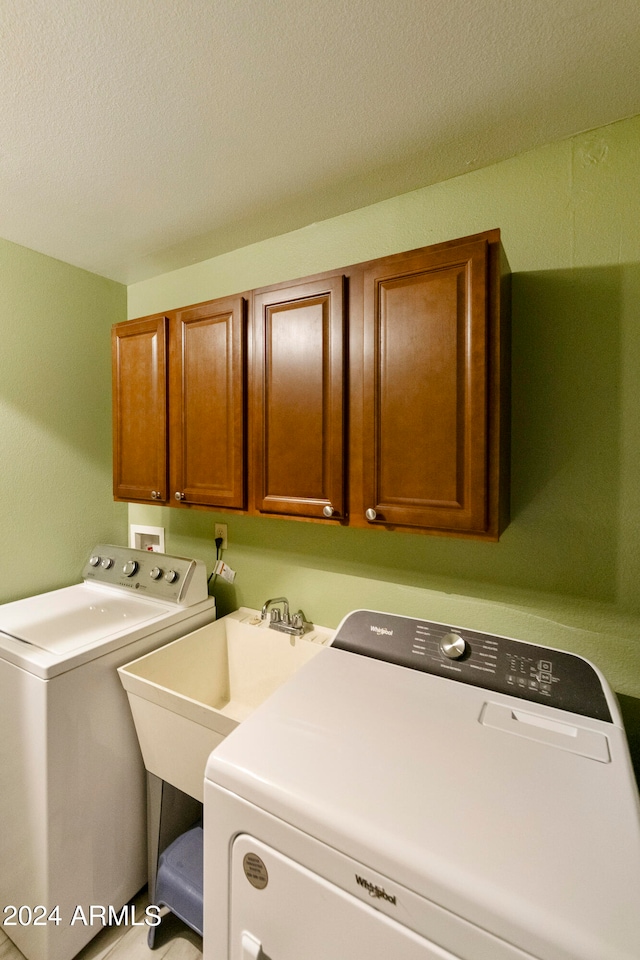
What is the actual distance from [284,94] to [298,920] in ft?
5.73

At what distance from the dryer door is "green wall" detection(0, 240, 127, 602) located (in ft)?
5.10

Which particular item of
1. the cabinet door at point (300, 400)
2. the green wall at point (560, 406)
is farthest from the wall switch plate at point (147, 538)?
the green wall at point (560, 406)

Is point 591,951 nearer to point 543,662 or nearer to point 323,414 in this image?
point 543,662

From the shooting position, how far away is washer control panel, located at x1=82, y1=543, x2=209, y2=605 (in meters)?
1.72

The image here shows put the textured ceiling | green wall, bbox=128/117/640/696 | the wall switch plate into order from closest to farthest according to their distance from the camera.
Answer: the textured ceiling < green wall, bbox=128/117/640/696 < the wall switch plate

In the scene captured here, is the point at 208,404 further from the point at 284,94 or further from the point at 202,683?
the point at 202,683

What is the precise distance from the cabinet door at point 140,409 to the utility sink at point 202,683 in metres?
0.60

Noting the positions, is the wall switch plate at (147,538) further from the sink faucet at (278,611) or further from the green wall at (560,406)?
the green wall at (560,406)

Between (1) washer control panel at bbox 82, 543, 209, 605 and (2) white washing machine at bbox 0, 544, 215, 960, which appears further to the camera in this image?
(1) washer control panel at bbox 82, 543, 209, 605

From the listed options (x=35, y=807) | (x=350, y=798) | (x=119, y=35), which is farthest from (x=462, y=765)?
(x=119, y=35)

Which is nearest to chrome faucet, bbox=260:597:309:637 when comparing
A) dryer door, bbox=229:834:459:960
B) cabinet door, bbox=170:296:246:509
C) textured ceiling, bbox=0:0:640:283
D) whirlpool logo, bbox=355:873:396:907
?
cabinet door, bbox=170:296:246:509

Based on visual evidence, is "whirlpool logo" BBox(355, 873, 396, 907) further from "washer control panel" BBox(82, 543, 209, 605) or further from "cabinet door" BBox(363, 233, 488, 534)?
"washer control panel" BBox(82, 543, 209, 605)

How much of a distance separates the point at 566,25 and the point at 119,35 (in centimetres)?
96

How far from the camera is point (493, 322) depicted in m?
1.04
